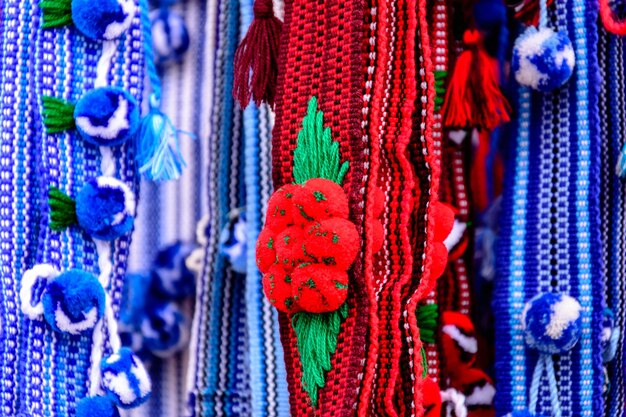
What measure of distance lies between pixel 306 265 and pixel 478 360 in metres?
0.39

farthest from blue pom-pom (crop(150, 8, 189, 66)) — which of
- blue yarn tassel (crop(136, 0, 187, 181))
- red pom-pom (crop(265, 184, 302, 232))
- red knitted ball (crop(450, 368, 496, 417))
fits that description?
red knitted ball (crop(450, 368, 496, 417))

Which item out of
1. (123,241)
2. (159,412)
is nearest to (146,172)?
(123,241)

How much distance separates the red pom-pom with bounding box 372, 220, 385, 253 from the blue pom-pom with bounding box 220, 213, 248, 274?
0.90 ft

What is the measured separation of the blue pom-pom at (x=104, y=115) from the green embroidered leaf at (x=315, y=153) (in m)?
0.20

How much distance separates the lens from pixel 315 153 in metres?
0.88

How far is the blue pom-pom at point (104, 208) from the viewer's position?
3.12ft

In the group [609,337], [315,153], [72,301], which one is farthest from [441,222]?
[72,301]

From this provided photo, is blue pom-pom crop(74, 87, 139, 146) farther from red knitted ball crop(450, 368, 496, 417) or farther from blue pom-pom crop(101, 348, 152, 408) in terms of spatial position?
red knitted ball crop(450, 368, 496, 417)

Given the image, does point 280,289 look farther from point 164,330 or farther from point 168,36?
point 168,36

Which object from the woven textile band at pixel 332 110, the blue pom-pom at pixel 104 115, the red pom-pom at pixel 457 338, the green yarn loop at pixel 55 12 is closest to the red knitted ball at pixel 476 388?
the red pom-pom at pixel 457 338

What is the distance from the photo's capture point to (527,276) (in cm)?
104

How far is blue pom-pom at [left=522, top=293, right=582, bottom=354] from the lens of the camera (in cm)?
99

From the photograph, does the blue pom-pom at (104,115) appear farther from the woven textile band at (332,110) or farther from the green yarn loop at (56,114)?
the woven textile band at (332,110)

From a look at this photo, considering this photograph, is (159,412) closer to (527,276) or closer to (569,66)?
(527,276)
